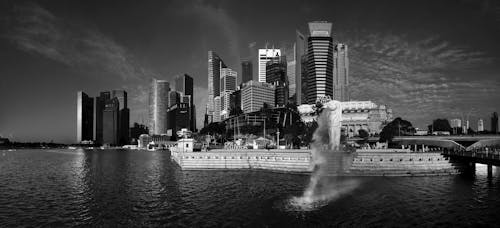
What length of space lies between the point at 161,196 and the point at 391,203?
114 feet

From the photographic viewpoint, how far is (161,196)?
2197 inches

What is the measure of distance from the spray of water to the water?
1553mm

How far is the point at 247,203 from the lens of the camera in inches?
1905

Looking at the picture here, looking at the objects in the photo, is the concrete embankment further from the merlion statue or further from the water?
the merlion statue

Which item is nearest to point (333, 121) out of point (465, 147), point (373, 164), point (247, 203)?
point (373, 164)

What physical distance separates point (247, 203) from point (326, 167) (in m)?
35.7

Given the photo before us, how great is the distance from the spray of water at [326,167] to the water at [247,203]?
1553 mm

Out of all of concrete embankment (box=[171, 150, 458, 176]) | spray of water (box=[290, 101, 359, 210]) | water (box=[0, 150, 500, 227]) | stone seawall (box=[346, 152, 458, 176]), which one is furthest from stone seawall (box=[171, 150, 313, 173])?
water (box=[0, 150, 500, 227])

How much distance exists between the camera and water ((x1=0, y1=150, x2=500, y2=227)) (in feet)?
130

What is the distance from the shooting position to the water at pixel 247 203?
39.7 m

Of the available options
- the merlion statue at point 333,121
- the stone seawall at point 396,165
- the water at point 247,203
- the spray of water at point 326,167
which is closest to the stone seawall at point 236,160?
the spray of water at point 326,167

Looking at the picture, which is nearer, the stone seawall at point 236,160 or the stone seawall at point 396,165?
the stone seawall at point 396,165

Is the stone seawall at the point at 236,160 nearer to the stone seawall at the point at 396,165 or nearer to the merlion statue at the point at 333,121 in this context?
the merlion statue at the point at 333,121

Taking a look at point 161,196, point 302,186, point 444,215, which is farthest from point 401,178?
point 161,196
